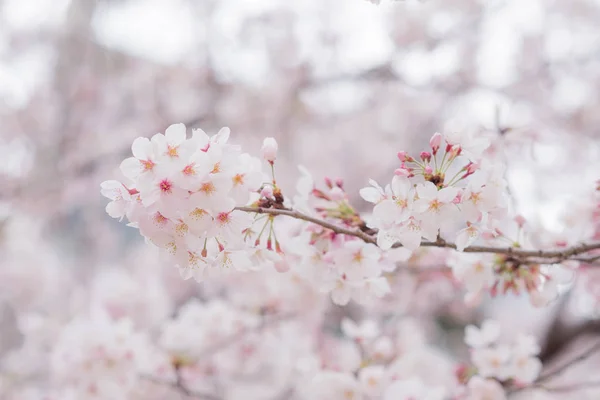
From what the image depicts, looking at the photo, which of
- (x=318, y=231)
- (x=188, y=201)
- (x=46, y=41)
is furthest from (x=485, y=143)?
(x=46, y=41)

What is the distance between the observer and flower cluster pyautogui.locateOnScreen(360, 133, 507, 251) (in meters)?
0.55

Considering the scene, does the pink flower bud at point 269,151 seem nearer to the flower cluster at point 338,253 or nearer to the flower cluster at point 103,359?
the flower cluster at point 338,253

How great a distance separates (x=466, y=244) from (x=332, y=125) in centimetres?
223

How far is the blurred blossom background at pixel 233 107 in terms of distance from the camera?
2.07 metres

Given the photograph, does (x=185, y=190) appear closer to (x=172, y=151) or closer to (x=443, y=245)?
(x=172, y=151)

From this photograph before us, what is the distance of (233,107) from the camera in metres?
2.44

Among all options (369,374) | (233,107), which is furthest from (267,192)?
(233,107)

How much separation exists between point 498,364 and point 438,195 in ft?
1.89

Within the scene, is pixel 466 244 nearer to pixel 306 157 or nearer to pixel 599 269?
pixel 599 269

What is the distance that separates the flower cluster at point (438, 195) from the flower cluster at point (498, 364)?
1.56 ft

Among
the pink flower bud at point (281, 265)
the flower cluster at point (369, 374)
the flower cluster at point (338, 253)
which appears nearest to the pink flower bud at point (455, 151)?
the flower cluster at point (338, 253)

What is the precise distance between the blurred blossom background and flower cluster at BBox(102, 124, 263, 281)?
1200 millimetres

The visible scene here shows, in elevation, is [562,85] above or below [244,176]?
above

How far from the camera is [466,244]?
0.58m
